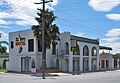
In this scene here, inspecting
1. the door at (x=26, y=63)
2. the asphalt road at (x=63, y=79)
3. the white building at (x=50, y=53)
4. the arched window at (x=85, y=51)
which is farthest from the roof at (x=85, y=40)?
the asphalt road at (x=63, y=79)

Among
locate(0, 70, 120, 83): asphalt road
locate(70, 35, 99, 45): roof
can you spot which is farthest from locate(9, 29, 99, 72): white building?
locate(0, 70, 120, 83): asphalt road

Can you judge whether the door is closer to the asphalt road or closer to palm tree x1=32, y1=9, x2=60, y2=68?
palm tree x1=32, y1=9, x2=60, y2=68

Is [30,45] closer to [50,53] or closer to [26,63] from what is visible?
[26,63]

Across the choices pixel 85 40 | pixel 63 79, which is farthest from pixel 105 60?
pixel 63 79

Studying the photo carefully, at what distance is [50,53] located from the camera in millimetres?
51656

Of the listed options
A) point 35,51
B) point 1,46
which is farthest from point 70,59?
point 1,46

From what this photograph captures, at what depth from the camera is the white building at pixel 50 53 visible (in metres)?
49.4

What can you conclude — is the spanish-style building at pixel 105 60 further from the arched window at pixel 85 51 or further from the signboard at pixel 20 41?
the signboard at pixel 20 41

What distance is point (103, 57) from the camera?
72.1 meters

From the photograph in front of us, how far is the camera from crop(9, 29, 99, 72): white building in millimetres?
49403

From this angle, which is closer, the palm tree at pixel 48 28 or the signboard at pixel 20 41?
the palm tree at pixel 48 28

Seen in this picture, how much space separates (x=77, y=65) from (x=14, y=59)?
43.1 ft

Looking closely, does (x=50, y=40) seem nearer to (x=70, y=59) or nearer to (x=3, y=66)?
(x=70, y=59)

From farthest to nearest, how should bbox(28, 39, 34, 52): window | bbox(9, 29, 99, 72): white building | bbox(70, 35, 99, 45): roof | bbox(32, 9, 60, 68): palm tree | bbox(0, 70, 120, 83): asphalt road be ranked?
bbox(70, 35, 99, 45): roof → bbox(28, 39, 34, 52): window → bbox(9, 29, 99, 72): white building → bbox(32, 9, 60, 68): palm tree → bbox(0, 70, 120, 83): asphalt road
